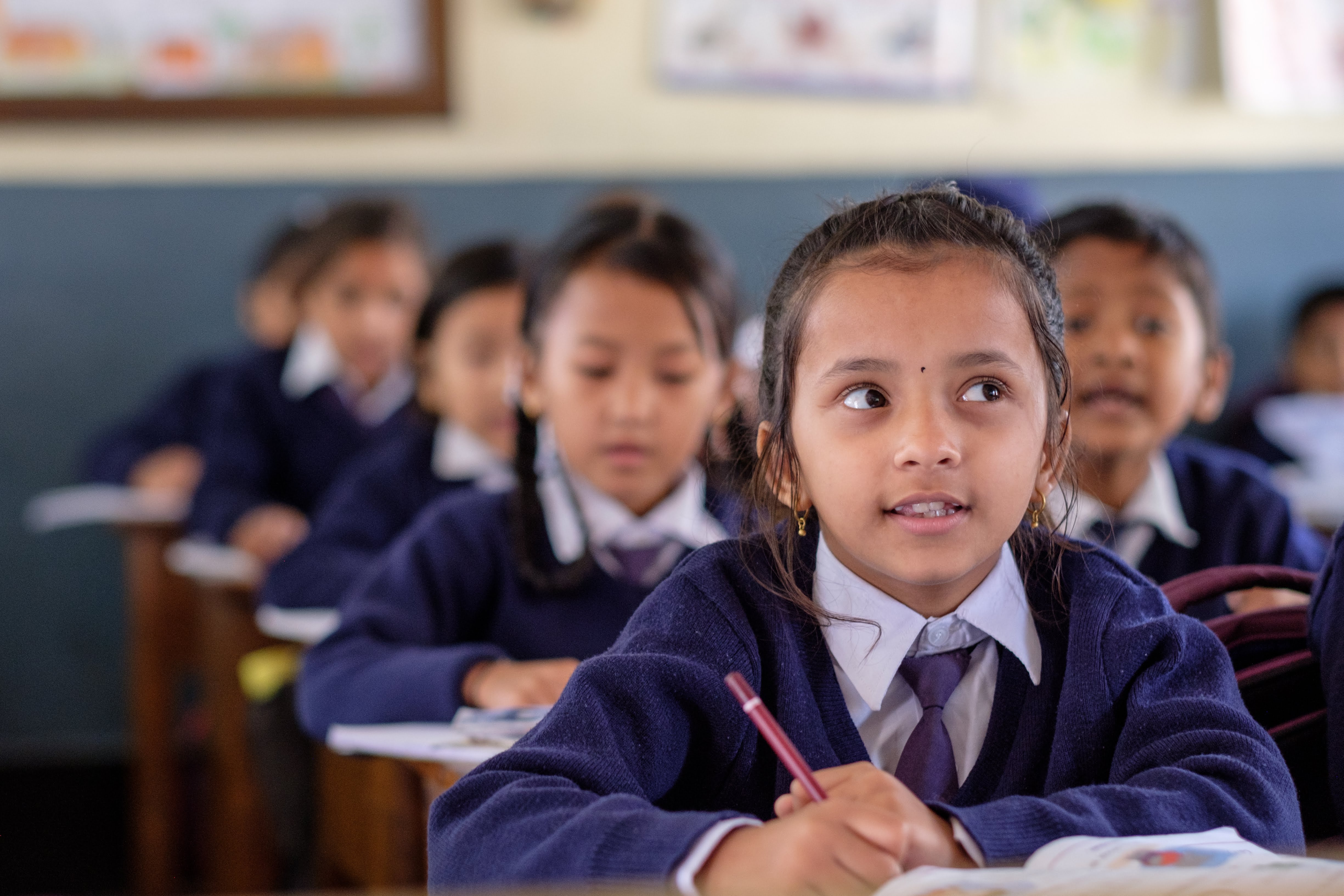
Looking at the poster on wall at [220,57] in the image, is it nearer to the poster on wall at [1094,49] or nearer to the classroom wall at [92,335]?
the classroom wall at [92,335]

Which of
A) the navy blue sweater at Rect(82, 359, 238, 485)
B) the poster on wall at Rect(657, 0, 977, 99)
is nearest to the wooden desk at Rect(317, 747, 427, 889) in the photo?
the navy blue sweater at Rect(82, 359, 238, 485)

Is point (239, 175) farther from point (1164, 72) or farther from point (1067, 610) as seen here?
point (1067, 610)

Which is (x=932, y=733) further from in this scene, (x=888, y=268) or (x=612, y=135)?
(x=612, y=135)

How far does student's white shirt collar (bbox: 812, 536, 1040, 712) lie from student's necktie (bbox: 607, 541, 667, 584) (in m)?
0.64

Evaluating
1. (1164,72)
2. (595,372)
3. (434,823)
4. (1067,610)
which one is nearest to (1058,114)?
(1164,72)

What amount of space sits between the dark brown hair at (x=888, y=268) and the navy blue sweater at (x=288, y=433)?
204 centimetres

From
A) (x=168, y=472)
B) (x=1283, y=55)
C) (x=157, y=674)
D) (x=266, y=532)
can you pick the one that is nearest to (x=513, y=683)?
(x=266, y=532)

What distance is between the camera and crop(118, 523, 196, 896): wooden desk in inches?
110

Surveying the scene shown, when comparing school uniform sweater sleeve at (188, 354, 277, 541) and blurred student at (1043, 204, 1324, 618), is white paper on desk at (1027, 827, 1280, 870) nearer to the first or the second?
blurred student at (1043, 204, 1324, 618)

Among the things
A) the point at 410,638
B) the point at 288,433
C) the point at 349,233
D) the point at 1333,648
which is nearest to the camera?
the point at 1333,648

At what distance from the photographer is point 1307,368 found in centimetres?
372

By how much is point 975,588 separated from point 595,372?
752mm

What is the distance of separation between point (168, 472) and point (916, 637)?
2736 mm

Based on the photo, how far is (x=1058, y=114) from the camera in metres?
3.82
